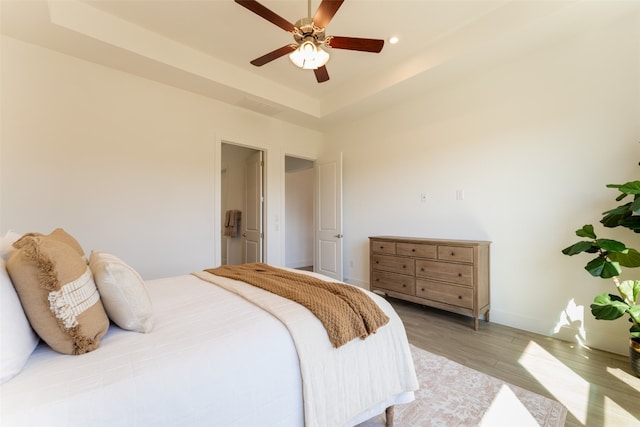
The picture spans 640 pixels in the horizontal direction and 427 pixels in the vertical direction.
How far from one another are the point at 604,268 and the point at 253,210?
4.08m

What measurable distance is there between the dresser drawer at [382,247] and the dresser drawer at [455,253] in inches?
23.9

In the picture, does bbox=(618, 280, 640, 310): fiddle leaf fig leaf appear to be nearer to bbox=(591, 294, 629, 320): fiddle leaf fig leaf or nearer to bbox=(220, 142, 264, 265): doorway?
bbox=(591, 294, 629, 320): fiddle leaf fig leaf

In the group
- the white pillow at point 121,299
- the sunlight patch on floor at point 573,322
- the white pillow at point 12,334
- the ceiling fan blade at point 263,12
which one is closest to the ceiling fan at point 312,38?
the ceiling fan blade at point 263,12

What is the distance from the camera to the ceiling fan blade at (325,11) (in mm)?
1699

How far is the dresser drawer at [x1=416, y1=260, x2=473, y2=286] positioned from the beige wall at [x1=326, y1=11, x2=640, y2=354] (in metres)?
0.44

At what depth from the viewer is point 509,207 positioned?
283cm

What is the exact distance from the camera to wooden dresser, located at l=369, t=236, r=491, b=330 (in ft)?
8.99

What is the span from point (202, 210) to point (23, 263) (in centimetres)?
268

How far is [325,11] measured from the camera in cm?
178

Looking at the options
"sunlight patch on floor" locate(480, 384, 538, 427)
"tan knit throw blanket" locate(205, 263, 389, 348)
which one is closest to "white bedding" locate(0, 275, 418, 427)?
"tan knit throw blanket" locate(205, 263, 389, 348)

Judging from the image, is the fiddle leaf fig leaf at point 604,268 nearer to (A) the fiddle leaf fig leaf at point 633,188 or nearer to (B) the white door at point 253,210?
(A) the fiddle leaf fig leaf at point 633,188

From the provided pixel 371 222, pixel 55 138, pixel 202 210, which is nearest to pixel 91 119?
pixel 55 138

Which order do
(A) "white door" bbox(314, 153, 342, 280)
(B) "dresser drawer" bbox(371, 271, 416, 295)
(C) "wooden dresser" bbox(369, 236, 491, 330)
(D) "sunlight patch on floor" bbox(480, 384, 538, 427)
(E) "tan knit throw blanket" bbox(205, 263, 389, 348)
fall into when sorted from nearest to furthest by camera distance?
(E) "tan knit throw blanket" bbox(205, 263, 389, 348) → (D) "sunlight patch on floor" bbox(480, 384, 538, 427) → (C) "wooden dresser" bbox(369, 236, 491, 330) → (B) "dresser drawer" bbox(371, 271, 416, 295) → (A) "white door" bbox(314, 153, 342, 280)

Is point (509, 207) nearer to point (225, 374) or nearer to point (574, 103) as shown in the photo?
point (574, 103)
